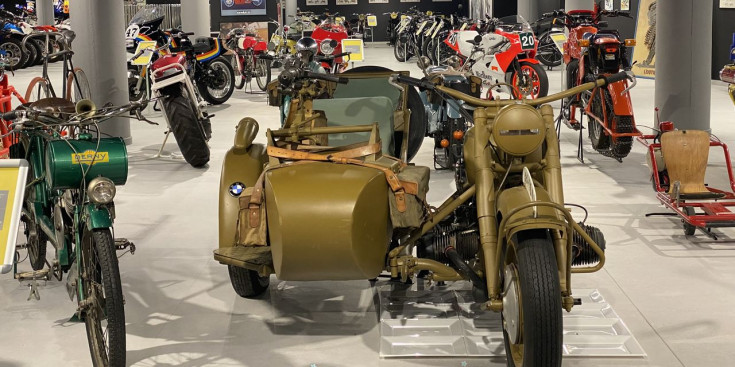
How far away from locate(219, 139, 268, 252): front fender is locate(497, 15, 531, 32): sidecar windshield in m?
7.90

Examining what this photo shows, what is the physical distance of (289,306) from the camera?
4.62 meters

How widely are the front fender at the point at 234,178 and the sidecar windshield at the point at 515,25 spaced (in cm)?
790

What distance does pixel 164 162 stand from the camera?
8.88 meters

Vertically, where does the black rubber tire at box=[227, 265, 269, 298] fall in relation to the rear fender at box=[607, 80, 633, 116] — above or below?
below

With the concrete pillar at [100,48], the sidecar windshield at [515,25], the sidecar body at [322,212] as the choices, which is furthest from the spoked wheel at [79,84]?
the sidecar windshield at [515,25]

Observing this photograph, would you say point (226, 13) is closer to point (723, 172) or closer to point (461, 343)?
point (723, 172)

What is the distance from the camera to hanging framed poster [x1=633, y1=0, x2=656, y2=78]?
16547mm

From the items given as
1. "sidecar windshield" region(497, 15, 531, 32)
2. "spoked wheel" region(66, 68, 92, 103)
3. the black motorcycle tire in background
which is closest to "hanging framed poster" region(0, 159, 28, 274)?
"spoked wheel" region(66, 68, 92, 103)

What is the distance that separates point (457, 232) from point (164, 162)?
17.0 ft

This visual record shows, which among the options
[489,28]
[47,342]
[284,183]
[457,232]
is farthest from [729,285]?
[489,28]

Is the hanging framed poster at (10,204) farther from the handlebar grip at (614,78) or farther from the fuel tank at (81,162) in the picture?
the handlebar grip at (614,78)

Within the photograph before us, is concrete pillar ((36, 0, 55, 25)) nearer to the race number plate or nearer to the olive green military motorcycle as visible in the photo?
the race number plate

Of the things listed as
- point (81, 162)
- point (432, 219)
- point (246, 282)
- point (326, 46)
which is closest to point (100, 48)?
point (326, 46)

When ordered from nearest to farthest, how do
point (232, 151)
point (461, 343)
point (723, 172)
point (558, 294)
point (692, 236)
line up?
point (558, 294), point (461, 343), point (232, 151), point (692, 236), point (723, 172)
